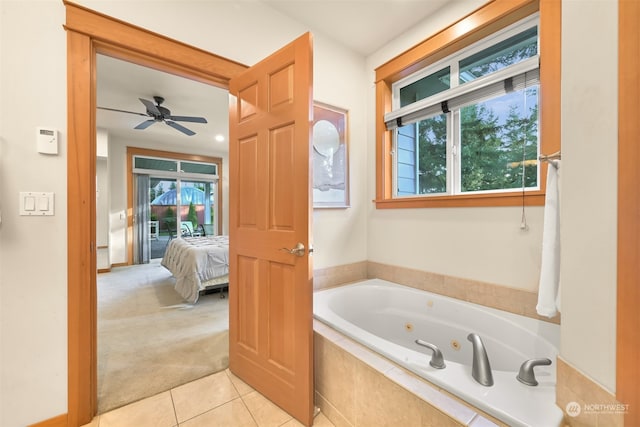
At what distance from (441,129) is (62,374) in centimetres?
298

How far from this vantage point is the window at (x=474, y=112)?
61.8 inches

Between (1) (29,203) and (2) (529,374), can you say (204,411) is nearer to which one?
(1) (29,203)

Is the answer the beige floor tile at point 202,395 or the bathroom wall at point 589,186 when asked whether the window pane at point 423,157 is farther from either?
the beige floor tile at point 202,395

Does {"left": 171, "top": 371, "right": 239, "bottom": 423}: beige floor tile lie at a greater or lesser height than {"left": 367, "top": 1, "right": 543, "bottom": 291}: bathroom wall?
lesser

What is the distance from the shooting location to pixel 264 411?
1.51 m

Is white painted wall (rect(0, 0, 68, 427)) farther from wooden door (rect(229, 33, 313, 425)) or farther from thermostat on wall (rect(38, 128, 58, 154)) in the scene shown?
wooden door (rect(229, 33, 313, 425))

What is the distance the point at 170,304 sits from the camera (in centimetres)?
331

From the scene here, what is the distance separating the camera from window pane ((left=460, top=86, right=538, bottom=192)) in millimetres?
1699

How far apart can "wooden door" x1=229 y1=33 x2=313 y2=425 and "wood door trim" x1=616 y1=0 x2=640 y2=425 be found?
1125mm

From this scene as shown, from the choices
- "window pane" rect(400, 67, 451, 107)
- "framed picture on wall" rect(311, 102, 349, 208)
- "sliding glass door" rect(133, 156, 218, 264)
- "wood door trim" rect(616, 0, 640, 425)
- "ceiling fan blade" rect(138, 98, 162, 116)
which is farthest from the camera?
"sliding glass door" rect(133, 156, 218, 264)

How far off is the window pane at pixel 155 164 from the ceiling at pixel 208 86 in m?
0.50

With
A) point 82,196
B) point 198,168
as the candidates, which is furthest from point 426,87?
point 198,168

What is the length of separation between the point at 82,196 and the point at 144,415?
4.23 feet

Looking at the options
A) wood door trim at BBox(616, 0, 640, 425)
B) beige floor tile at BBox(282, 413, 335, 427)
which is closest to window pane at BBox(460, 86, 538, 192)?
wood door trim at BBox(616, 0, 640, 425)
